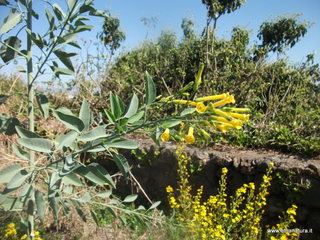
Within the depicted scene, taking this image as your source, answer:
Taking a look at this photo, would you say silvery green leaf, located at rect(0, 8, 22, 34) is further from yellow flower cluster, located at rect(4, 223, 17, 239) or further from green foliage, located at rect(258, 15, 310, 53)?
green foliage, located at rect(258, 15, 310, 53)

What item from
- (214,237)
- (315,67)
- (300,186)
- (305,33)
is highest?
(305,33)

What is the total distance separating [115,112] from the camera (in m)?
0.87

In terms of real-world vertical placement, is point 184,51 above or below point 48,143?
above

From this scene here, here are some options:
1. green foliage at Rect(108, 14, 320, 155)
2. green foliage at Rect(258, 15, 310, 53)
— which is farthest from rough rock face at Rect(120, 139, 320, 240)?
green foliage at Rect(258, 15, 310, 53)

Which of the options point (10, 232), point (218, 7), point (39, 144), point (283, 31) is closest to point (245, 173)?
point (10, 232)

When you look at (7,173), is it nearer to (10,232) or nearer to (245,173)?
(10,232)

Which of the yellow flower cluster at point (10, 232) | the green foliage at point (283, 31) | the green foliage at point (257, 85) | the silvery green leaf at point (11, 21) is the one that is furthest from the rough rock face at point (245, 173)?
the green foliage at point (283, 31)

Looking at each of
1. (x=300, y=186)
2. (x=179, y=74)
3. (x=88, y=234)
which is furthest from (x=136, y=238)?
(x=179, y=74)

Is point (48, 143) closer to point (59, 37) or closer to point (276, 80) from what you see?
point (59, 37)

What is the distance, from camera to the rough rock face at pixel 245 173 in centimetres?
284

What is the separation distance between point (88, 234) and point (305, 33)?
35.3 feet

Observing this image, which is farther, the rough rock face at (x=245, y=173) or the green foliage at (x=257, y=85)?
the green foliage at (x=257, y=85)

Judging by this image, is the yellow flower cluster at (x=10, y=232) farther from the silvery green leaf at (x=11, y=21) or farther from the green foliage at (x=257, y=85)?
the green foliage at (x=257, y=85)

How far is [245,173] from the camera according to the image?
3295 millimetres
